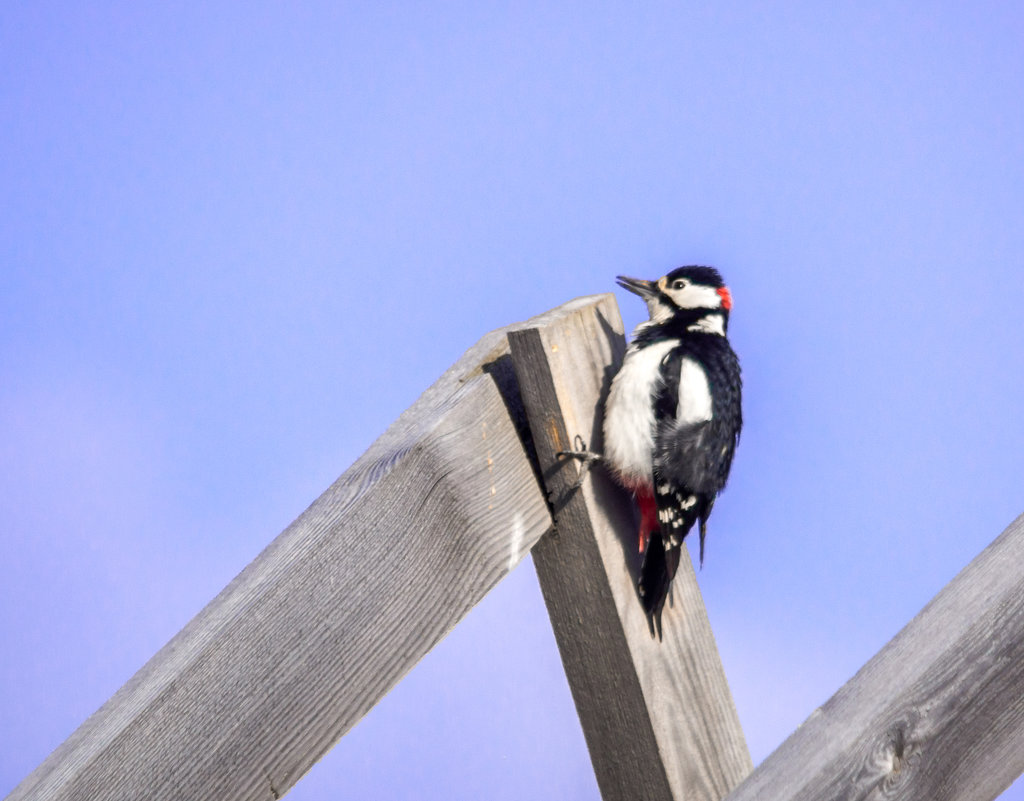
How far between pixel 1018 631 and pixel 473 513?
1.75 feet

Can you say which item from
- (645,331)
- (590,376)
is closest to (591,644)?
(590,376)

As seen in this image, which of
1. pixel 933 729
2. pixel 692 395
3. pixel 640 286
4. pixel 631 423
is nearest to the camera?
pixel 933 729

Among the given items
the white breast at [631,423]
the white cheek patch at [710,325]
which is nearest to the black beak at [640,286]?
the white cheek patch at [710,325]

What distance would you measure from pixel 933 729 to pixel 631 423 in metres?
0.55

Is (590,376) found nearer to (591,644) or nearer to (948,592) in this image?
(591,644)

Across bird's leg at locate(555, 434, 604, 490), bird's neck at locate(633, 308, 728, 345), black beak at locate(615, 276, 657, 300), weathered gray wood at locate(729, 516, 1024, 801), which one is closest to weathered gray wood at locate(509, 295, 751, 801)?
bird's leg at locate(555, 434, 604, 490)

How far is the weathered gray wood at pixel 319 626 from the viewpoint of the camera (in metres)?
0.84

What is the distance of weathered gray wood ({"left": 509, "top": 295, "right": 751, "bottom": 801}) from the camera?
3.77 feet

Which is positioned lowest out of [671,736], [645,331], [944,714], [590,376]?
[671,736]

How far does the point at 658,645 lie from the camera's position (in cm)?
118

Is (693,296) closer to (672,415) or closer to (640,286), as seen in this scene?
(640,286)

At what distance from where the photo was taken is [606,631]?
45.7 inches

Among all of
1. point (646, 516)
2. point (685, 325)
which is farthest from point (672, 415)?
point (685, 325)

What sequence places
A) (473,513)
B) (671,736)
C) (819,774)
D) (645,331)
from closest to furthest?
(819,774), (473,513), (671,736), (645,331)
